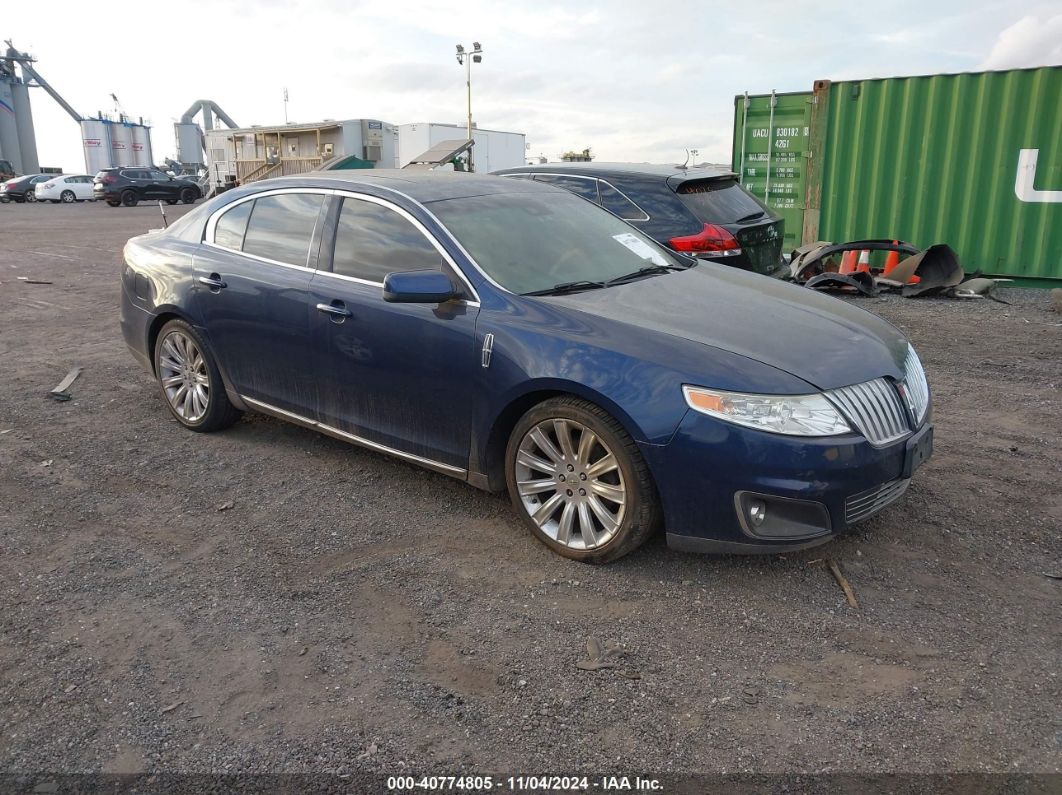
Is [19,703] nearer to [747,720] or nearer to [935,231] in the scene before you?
[747,720]

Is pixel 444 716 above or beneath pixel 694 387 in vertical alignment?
beneath

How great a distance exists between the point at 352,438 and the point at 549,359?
1.41 meters

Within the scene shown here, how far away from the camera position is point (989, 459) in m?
4.77

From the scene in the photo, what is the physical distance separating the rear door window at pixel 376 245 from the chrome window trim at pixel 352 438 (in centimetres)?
83

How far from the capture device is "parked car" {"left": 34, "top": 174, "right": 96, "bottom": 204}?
42.2 meters

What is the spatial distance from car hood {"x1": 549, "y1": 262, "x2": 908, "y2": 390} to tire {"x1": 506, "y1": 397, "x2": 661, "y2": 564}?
1.59ft

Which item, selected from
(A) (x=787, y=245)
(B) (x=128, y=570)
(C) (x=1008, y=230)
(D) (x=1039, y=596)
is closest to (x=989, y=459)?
(D) (x=1039, y=596)

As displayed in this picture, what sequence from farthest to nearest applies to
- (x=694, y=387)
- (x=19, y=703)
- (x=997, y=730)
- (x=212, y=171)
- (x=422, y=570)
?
(x=212, y=171) → (x=422, y=570) → (x=694, y=387) → (x=19, y=703) → (x=997, y=730)

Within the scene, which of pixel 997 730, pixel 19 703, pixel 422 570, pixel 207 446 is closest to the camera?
pixel 997 730

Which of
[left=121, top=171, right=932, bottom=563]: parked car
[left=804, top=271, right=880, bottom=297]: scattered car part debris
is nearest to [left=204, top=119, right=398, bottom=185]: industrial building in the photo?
[left=804, top=271, right=880, bottom=297]: scattered car part debris

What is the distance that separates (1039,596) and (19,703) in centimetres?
374

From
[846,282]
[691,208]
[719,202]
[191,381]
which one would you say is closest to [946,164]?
[846,282]

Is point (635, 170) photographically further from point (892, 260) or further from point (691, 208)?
point (892, 260)

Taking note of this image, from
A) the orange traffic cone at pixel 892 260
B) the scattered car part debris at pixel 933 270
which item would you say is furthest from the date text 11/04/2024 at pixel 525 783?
the orange traffic cone at pixel 892 260
